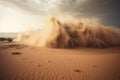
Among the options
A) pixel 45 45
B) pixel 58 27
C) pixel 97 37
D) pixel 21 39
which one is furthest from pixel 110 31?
pixel 21 39

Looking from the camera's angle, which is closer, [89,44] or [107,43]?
[89,44]

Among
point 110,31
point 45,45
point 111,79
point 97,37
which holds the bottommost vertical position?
point 111,79

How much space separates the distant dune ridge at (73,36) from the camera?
1295 centimetres

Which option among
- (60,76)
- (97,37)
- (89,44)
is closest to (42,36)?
(89,44)

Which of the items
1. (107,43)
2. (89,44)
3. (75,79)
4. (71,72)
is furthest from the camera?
(107,43)

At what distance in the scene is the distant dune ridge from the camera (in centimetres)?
1295

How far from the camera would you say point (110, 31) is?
16.6m

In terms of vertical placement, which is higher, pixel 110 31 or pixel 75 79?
pixel 110 31

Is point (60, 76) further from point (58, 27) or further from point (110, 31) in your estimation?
point (110, 31)

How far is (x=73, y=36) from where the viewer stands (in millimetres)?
14062

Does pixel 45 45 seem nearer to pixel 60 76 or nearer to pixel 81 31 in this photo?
pixel 81 31

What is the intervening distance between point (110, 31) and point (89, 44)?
5294 mm

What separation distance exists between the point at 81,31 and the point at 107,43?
4491mm

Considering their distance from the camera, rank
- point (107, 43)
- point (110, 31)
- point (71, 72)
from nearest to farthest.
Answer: point (71, 72) → point (107, 43) → point (110, 31)
